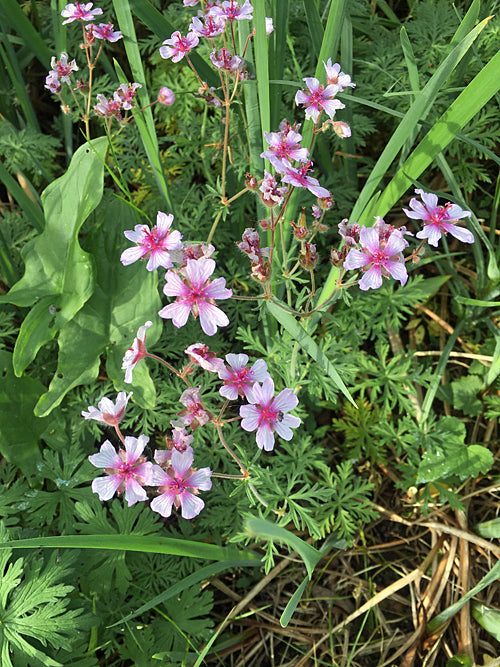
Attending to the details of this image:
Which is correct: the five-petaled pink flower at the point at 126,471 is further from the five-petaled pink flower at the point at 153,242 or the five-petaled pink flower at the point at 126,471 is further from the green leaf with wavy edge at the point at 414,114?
the green leaf with wavy edge at the point at 414,114

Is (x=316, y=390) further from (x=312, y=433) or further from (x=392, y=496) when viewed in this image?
(x=392, y=496)

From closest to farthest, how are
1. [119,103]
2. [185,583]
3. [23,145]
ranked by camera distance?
[185,583] < [119,103] < [23,145]

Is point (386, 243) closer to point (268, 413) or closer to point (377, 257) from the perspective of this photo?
point (377, 257)

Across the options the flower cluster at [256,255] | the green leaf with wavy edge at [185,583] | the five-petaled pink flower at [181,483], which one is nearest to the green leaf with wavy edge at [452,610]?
the green leaf with wavy edge at [185,583]

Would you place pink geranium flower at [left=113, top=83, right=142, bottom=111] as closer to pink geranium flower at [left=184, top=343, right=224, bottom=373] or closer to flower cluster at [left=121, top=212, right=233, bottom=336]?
flower cluster at [left=121, top=212, right=233, bottom=336]

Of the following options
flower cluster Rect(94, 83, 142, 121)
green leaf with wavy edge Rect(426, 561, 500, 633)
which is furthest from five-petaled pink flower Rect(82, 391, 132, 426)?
green leaf with wavy edge Rect(426, 561, 500, 633)

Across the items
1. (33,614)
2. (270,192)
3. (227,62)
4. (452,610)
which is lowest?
(452,610)

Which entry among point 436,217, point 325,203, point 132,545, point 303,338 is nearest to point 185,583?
point 132,545
